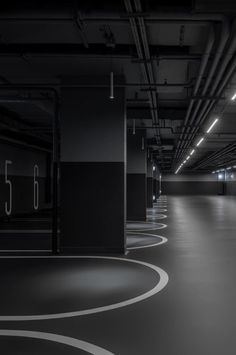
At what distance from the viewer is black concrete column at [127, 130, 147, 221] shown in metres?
13.7

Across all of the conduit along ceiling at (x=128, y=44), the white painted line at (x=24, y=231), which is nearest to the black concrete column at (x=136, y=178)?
the white painted line at (x=24, y=231)

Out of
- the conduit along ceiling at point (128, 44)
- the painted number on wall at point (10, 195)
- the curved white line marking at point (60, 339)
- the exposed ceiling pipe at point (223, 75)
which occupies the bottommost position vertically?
the curved white line marking at point (60, 339)

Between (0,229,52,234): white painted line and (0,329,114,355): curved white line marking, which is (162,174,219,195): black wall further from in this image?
(0,329,114,355): curved white line marking

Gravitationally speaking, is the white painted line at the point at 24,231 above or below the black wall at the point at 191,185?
below

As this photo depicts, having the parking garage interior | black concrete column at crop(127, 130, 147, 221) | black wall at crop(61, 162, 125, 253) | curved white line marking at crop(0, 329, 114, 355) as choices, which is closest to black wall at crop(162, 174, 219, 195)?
black concrete column at crop(127, 130, 147, 221)

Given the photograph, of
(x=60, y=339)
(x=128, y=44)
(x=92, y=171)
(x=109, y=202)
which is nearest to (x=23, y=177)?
(x=92, y=171)

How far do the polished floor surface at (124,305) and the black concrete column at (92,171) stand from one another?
755 mm

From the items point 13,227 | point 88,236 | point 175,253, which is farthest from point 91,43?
point 13,227

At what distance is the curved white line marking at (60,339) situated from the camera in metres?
3.08

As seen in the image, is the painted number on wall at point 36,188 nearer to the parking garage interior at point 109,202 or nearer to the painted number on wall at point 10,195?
the painted number on wall at point 10,195

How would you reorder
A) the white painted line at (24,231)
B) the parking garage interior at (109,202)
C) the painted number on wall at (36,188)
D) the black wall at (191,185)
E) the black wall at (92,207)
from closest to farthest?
the parking garage interior at (109,202) → the black wall at (92,207) → the white painted line at (24,231) → the painted number on wall at (36,188) → the black wall at (191,185)

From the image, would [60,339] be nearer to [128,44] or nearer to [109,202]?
[109,202]

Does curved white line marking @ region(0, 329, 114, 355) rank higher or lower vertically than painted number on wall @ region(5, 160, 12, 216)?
lower

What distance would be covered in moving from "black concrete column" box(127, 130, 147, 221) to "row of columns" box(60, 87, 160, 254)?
20.5 ft
